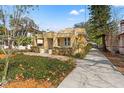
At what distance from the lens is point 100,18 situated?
110ft

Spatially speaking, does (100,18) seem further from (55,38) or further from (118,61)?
(118,61)

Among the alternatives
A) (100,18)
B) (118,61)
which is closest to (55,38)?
(100,18)

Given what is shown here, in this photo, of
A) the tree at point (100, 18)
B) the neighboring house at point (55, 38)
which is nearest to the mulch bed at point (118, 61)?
the neighboring house at point (55, 38)

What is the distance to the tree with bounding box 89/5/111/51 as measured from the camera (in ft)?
109

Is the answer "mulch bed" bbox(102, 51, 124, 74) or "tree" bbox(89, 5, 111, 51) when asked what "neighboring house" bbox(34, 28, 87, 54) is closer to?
"tree" bbox(89, 5, 111, 51)

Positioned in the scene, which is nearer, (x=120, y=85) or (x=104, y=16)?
(x=120, y=85)

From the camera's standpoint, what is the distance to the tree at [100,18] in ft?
109

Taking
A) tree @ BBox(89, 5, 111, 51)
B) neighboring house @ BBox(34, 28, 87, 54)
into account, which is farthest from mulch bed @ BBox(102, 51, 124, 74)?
tree @ BBox(89, 5, 111, 51)
